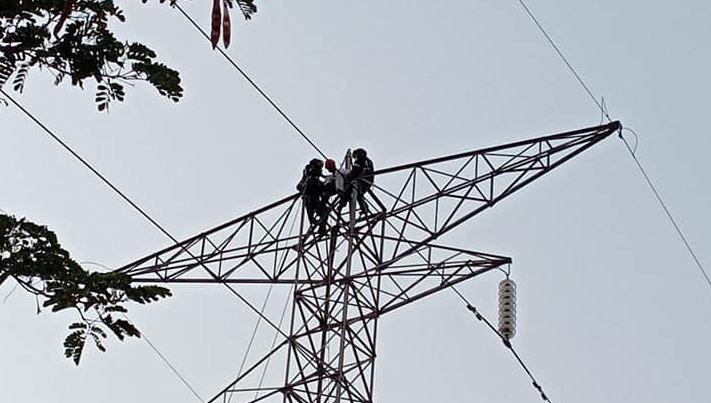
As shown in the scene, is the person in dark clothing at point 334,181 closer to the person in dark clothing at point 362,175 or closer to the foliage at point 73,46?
the person in dark clothing at point 362,175

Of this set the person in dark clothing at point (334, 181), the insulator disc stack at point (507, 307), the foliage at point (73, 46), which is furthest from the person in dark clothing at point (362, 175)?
the foliage at point (73, 46)

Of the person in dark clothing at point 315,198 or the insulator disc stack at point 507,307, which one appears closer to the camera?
the insulator disc stack at point 507,307

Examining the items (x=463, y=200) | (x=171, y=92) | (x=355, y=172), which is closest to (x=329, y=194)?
(x=355, y=172)

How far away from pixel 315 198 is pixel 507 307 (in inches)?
114

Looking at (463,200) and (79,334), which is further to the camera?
(463,200)

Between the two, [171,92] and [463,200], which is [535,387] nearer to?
[463,200]

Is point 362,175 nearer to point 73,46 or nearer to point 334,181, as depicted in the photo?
point 334,181

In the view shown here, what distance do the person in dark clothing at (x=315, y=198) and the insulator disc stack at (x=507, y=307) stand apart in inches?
97.0

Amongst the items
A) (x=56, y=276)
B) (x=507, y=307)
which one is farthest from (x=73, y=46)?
(x=507, y=307)

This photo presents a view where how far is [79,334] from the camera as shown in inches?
223

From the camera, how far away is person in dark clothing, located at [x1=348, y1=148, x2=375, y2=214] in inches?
717

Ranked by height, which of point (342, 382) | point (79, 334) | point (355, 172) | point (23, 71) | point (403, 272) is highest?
point (355, 172)

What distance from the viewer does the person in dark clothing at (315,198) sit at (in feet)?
60.2

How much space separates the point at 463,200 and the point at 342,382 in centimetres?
281
